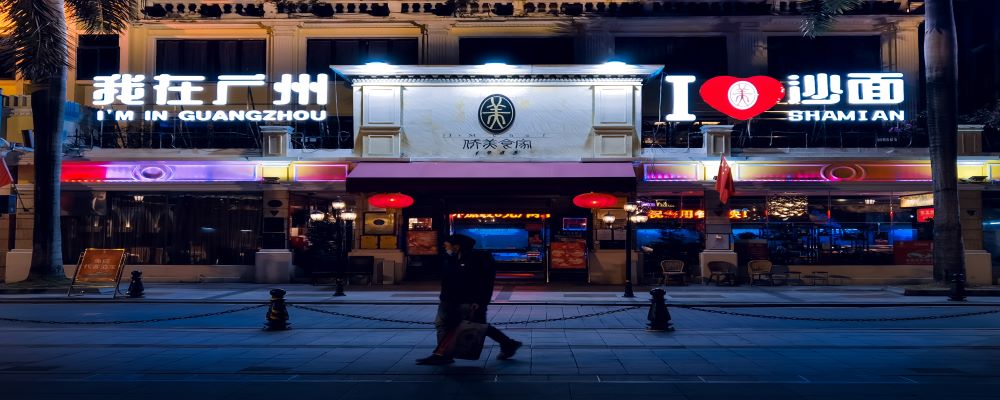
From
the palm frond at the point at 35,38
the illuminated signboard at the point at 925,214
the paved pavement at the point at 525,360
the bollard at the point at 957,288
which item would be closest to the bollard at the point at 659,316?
the paved pavement at the point at 525,360

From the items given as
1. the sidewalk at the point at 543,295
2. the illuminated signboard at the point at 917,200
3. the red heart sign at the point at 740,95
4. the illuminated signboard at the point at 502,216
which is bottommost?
the sidewalk at the point at 543,295

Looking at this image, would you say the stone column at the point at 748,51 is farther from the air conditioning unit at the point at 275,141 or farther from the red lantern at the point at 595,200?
the air conditioning unit at the point at 275,141

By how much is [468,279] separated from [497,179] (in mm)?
12880

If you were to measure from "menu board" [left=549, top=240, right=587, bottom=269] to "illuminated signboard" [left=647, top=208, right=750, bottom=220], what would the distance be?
239 cm

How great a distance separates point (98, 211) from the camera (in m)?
25.4

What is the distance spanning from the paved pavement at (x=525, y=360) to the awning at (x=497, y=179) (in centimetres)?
661

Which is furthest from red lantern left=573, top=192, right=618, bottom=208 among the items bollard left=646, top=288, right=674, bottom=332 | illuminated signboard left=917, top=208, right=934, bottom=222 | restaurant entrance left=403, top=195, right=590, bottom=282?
illuminated signboard left=917, top=208, right=934, bottom=222

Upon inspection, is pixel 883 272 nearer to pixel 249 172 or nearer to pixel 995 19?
pixel 995 19

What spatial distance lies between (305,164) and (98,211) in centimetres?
704

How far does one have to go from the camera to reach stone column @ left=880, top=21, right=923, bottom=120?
84.5ft

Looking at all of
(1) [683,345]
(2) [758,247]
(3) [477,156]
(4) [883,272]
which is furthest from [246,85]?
(4) [883,272]

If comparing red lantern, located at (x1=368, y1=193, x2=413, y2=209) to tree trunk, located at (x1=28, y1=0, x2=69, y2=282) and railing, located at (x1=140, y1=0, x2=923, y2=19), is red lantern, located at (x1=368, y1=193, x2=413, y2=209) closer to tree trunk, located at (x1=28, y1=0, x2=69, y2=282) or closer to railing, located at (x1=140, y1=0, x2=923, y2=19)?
railing, located at (x1=140, y1=0, x2=923, y2=19)

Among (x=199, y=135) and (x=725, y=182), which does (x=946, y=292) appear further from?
(x=199, y=135)

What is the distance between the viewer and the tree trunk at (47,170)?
2162 centimetres
